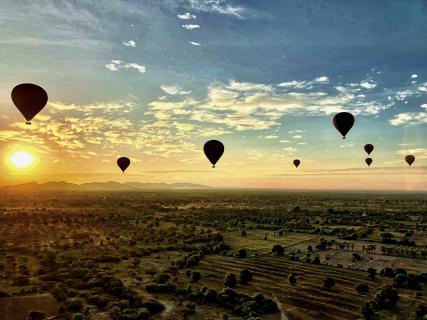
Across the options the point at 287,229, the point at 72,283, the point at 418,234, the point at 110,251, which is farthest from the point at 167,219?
the point at 72,283

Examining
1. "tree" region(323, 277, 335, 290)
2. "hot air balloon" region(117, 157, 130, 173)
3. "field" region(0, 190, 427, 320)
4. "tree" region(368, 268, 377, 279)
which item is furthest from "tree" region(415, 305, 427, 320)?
"hot air balloon" region(117, 157, 130, 173)

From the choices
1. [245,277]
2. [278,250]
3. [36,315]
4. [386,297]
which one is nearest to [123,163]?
[278,250]

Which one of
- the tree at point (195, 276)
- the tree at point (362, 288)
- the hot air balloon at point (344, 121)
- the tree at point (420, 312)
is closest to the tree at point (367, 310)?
the tree at point (420, 312)

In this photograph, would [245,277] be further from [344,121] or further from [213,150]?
[344,121]

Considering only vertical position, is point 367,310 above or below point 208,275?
above

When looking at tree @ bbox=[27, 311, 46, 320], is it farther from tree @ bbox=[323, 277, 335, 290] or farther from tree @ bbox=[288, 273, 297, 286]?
tree @ bbox=[323, 277, 335, 290]

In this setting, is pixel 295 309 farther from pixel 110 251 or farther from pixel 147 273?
pixel 110 251
